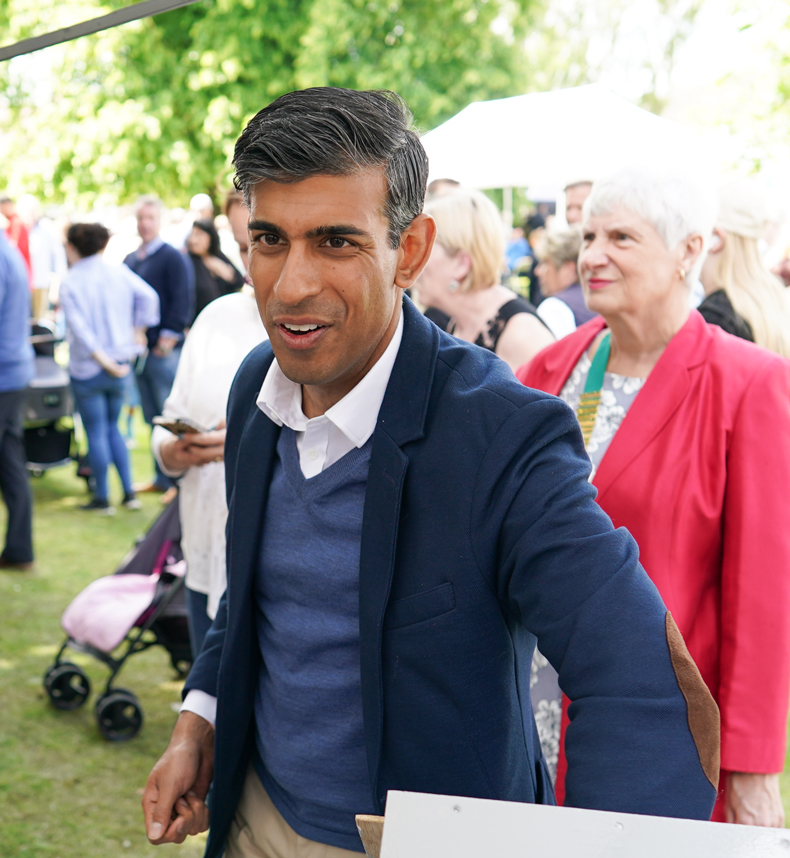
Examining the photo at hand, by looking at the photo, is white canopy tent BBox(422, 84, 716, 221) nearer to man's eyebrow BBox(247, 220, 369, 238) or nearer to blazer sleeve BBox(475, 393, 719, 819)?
man's eyebrow BBox(247, 220, 369, 238)

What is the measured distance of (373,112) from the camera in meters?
1.46

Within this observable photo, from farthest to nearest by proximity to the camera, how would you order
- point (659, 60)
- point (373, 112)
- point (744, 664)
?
point (659, 60) < point (744, 664) < point (373, 112)

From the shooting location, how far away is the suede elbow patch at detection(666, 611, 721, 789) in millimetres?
1151

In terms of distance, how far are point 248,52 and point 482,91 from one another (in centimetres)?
515

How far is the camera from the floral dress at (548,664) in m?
2.42

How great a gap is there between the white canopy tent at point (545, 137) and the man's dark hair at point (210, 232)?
3.70 metres

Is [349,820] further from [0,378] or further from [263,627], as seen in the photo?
[0,378]

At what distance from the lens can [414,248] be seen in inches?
61.6

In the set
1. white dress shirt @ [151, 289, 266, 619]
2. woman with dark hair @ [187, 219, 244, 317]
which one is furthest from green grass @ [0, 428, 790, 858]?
woman with dark hair @ [187, 219, 244, 317]

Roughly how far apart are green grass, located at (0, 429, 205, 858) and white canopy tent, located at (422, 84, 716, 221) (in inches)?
138

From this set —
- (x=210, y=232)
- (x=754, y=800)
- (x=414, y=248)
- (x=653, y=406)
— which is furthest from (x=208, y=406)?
(x=210, y=232)

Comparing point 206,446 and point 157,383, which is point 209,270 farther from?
point 206,446

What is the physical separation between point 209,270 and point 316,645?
26.6 ft

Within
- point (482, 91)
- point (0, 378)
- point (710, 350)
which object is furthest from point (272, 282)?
point (482, 91)
